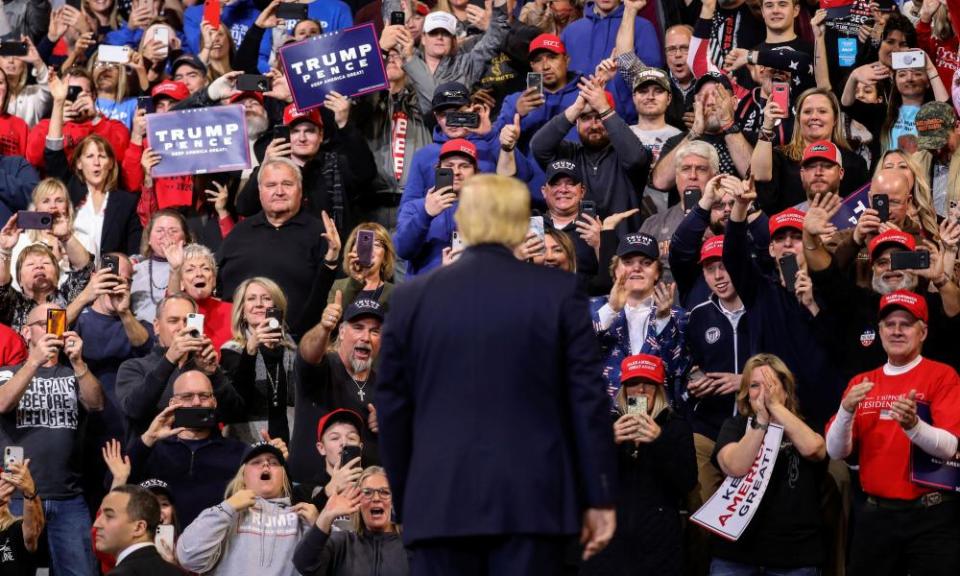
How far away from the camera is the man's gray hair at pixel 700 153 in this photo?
991 cm

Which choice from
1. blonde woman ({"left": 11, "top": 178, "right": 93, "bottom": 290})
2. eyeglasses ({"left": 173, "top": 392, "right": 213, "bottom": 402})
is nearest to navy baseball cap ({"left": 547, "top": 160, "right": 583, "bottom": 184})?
eyeglasses ({"left": 173, "top": 392, "right": 213, "bottom": 402})

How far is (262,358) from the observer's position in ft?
31.7

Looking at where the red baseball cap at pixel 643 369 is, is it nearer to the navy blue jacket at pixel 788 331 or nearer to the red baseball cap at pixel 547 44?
the navy blue jacket at pixel 788 331

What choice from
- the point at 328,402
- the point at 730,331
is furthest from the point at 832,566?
the point at 328,402

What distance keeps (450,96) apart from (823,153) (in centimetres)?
244

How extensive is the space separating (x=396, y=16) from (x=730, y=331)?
4034mm

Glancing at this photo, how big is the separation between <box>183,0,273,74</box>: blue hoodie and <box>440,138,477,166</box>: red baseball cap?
3.62m

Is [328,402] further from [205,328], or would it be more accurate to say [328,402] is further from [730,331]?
[730,331]

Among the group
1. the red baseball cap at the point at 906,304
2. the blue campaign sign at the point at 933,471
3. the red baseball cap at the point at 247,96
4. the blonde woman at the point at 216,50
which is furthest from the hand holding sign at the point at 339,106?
the blue campaign sign at the point at 933,471

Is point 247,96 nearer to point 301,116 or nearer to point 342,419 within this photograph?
point 301,116

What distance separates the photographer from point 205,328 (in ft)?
32.5

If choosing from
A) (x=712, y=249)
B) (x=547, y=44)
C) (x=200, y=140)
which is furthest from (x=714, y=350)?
(x=200, y=140)

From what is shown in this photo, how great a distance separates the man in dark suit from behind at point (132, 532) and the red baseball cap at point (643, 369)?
2.31 metres

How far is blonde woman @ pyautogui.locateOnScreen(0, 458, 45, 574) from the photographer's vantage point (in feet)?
29.1
